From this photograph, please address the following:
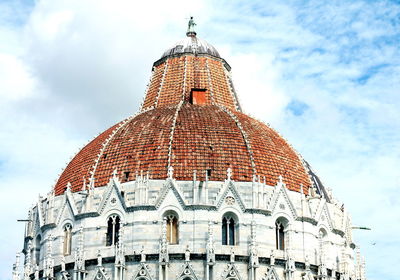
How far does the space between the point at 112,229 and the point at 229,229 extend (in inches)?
324

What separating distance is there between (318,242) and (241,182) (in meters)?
7.65

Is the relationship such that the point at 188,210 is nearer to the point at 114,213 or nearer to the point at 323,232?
the point at 114,213

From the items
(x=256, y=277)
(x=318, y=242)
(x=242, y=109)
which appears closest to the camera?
(x=256, y=277)

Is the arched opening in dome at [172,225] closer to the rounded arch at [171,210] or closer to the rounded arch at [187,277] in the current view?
the rounded arch at [171,210]

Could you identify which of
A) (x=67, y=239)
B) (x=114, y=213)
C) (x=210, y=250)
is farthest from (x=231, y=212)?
(x=67, y=239)

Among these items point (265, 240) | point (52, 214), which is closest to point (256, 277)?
point (265, 240)

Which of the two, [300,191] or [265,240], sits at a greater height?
[300,191]

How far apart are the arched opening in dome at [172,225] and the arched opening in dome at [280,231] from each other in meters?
7.29

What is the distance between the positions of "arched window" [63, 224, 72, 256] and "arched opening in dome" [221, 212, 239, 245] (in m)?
11.2

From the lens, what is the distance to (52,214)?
65.3 meters

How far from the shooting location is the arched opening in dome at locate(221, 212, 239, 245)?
2406 inches

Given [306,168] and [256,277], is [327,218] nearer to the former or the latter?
[306,168]

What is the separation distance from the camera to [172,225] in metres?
61.1

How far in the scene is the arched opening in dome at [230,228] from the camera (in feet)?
201
